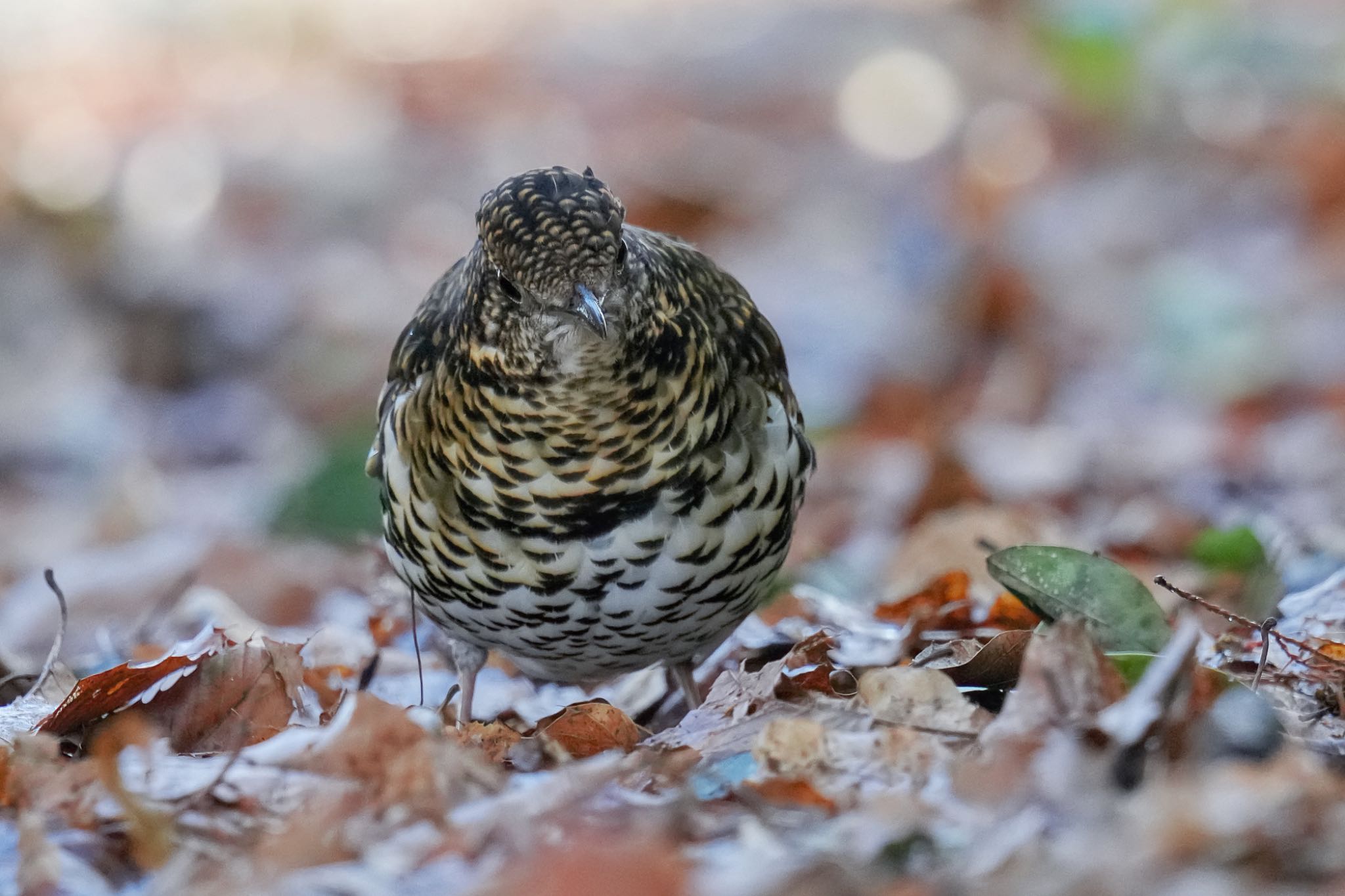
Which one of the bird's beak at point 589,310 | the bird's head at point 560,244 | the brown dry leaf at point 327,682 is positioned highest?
the bird's head at point 560,244

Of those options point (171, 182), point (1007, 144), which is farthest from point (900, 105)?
point (171, 182)

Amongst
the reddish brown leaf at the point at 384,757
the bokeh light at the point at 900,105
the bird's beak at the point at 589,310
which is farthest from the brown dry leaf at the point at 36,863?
the bokeh light at the point at 900,105

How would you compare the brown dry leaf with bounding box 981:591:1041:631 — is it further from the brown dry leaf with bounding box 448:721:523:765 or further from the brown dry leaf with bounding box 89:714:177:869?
the brown dry leaf with bounding box 89:714:177:869

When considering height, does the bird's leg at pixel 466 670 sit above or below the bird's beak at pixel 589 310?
below

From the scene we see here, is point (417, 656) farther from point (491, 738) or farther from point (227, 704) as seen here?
point (491, 738)

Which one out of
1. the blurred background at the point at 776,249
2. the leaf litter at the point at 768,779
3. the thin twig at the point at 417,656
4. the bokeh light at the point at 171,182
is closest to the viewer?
the leaf litter at the point at 768,779

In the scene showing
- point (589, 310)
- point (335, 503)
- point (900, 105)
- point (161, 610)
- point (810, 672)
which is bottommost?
point (810, 672)

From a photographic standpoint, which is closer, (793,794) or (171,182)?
(793,794)

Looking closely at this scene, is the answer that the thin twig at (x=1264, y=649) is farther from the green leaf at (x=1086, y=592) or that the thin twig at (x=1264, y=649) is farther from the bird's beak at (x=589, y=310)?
the bird's beak at (x=589, y=310)
